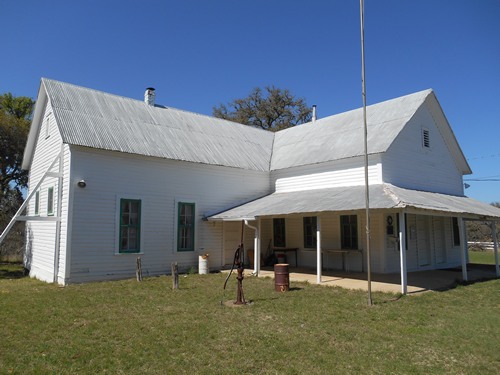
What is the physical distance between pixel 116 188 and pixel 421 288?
33.9ft

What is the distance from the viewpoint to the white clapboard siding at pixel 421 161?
15180 mm

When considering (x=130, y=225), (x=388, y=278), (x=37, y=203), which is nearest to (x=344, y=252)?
(x=388, y=278)

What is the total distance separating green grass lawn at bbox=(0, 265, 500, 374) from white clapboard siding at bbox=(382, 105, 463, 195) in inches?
211

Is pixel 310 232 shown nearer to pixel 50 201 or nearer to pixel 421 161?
pixel 421 161

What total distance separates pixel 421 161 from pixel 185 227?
1004 cm

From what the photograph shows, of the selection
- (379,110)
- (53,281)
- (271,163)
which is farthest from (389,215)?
(53,281)

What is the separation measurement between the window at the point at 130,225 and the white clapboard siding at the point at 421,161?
9.06 meters

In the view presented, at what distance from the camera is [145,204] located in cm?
1465

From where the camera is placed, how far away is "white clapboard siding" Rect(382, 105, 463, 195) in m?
15.2

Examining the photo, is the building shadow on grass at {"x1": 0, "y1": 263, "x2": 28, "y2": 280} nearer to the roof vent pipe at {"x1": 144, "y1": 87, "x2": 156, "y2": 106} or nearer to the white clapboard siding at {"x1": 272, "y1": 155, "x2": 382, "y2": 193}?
the roof vent pipe at {"x1": 144, "y1": 87, "x2": 156, "y2": 106}

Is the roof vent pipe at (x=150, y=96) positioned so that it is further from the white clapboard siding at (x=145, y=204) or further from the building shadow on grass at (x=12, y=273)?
the building shadow on grass at (x=12, y=273)

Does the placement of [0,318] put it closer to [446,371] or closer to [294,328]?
[294,328]

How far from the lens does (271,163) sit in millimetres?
19500

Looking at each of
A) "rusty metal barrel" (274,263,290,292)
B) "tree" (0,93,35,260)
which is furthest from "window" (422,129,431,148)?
"tree" (0,93,35,260)
